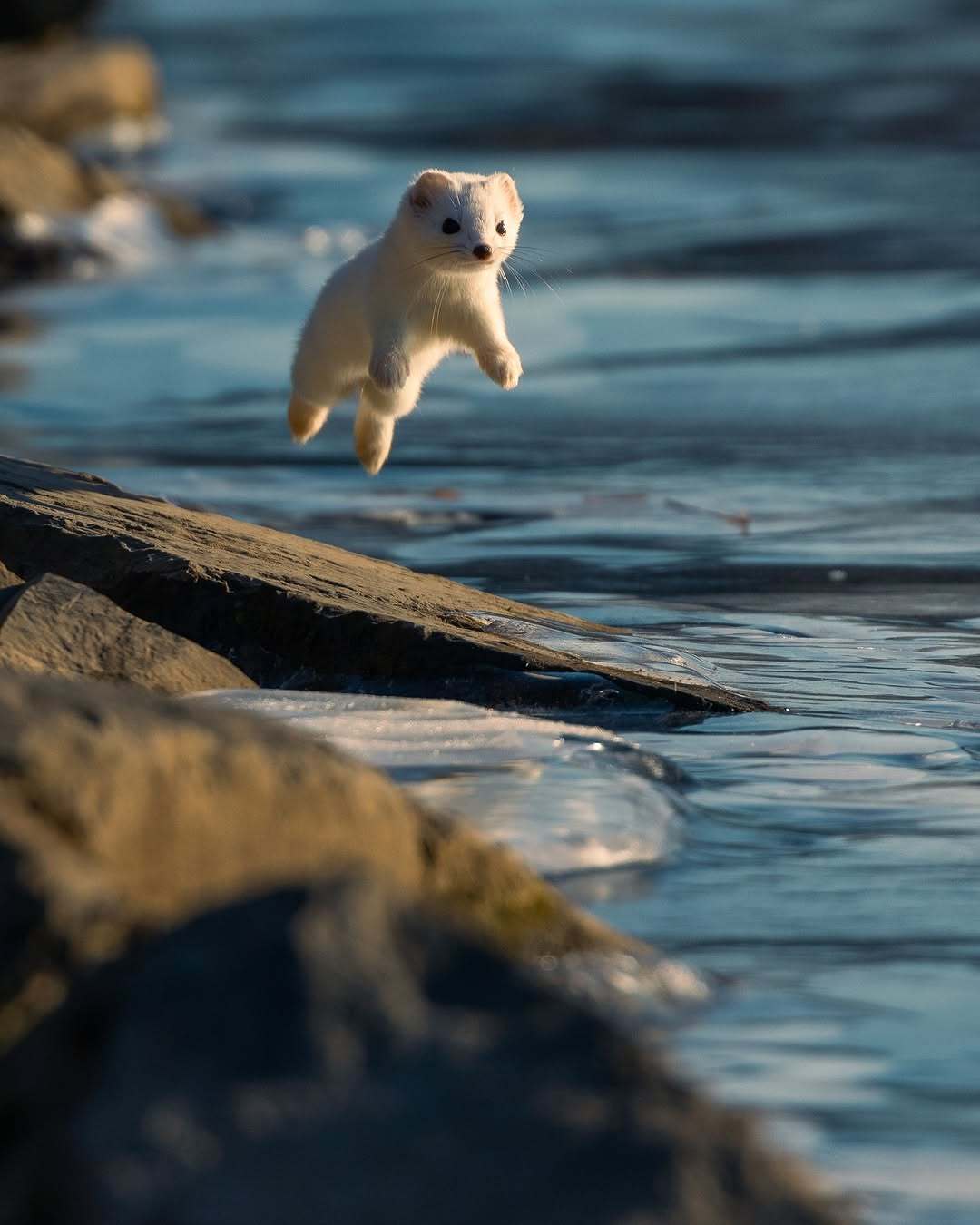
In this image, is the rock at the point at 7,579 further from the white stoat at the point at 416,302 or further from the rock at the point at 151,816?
the rock at the point at 151,816

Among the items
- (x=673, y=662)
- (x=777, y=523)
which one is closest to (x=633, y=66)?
(x=777, y=523)

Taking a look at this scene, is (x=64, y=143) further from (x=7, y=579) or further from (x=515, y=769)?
(x=515, y=769)

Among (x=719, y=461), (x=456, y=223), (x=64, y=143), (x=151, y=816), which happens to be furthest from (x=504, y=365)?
(x=64, y=143)

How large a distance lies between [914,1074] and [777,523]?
16.1 feet

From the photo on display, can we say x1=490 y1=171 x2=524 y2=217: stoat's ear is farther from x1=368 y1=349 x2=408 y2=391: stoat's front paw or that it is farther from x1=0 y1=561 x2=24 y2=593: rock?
x1=0 y1=561 x2=24 y2=593: rock

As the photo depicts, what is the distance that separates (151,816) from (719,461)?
654cm

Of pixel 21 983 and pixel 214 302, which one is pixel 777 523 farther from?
pixel 214 302

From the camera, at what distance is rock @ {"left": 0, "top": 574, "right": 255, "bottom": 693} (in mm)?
4582

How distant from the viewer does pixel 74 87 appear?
22.1m

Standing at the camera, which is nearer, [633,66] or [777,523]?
[777,523]

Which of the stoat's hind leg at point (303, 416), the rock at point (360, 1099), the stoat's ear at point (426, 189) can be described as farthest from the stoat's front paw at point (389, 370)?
the rock at point (360, 1099)

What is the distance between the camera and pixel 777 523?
25.6ft

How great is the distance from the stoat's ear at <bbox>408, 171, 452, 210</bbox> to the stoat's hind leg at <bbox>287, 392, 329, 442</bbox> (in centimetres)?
92

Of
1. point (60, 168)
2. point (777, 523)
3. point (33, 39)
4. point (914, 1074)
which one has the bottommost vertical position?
point (914, 1074)
